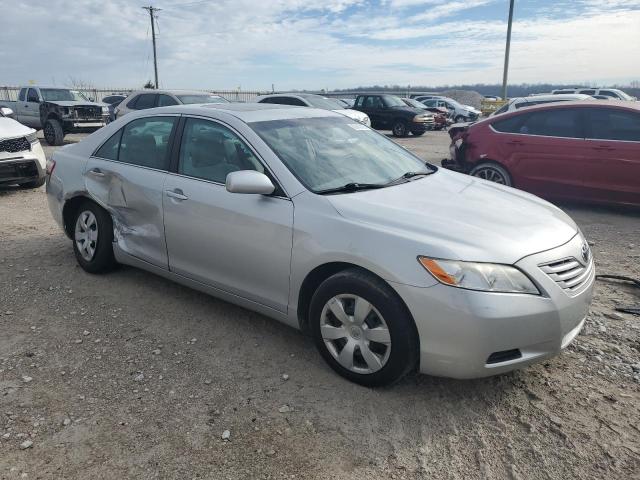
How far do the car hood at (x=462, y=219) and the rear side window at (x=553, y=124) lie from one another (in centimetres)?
430

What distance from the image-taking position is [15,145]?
8.19m

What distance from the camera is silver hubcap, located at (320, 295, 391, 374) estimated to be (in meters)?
2.88

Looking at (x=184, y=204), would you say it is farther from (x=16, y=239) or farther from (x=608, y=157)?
(x=608, y=157)

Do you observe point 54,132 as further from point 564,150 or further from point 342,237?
point 342,237

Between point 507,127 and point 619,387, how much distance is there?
5.58 meters

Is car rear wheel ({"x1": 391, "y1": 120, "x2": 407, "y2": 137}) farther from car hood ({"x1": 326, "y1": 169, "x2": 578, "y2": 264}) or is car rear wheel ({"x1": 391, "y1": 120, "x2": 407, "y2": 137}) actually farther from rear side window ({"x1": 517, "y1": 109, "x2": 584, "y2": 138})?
car hood ({"x1": 326, "y1": 169, "x2": 578, "y2": 264})

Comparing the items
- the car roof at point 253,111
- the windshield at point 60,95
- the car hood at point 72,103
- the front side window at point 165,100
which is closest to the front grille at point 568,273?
the car roof at point 253,111

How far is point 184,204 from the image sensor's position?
377 cm

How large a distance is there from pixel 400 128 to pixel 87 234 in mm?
17284

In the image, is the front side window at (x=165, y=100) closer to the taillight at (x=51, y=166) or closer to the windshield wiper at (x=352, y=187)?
the taillight at (x=51, y=166)

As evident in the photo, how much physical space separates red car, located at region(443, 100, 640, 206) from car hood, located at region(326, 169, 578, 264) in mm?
4011

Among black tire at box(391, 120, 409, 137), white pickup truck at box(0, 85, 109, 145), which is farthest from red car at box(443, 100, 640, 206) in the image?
black tire at box(391, 120, 409, 137)

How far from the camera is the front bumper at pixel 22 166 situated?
8.06 meters

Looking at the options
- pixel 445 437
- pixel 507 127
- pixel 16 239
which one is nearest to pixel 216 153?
pixel 445 437
